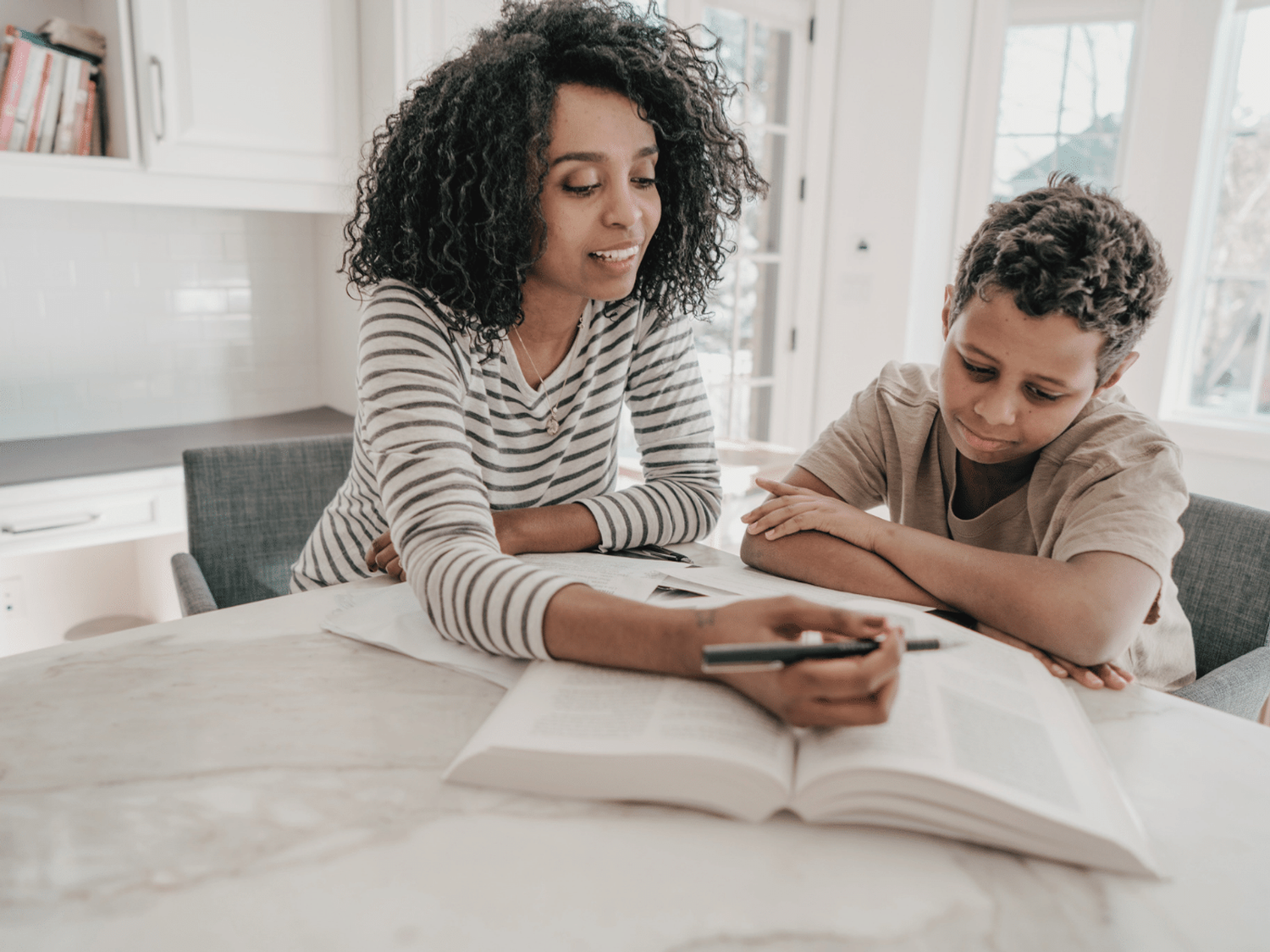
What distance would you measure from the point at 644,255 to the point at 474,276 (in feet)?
0.99

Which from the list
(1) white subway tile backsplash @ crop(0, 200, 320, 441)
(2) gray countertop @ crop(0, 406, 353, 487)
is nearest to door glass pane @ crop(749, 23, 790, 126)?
(1) white subway tile backsplash @ crop(0, 200, 320, 441)

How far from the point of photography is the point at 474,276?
1.01 m

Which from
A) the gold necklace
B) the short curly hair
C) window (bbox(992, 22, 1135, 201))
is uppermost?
window (bbox(992, 22, 1135, 201))

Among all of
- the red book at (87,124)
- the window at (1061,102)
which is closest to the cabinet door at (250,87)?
the red book at (87,124)

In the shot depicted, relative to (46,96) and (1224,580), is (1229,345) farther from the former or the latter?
(46,96)

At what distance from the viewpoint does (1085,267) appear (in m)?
0.91

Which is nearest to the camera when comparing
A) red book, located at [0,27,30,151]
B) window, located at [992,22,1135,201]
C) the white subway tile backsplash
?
red book, located at [0,27,30,151]

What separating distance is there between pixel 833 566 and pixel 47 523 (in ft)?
5.74

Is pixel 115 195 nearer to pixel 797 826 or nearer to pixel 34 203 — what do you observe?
pixel 34 203

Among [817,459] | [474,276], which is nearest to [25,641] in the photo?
[474,276]

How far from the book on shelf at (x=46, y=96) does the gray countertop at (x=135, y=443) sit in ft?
2.24

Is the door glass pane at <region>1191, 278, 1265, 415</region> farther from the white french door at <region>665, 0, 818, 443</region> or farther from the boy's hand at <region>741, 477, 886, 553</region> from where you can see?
the boy's hand at <region>741, 477, 886, 553</region>

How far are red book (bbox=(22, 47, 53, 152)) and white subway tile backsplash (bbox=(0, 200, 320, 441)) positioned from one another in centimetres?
33

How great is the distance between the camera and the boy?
0.83 m
